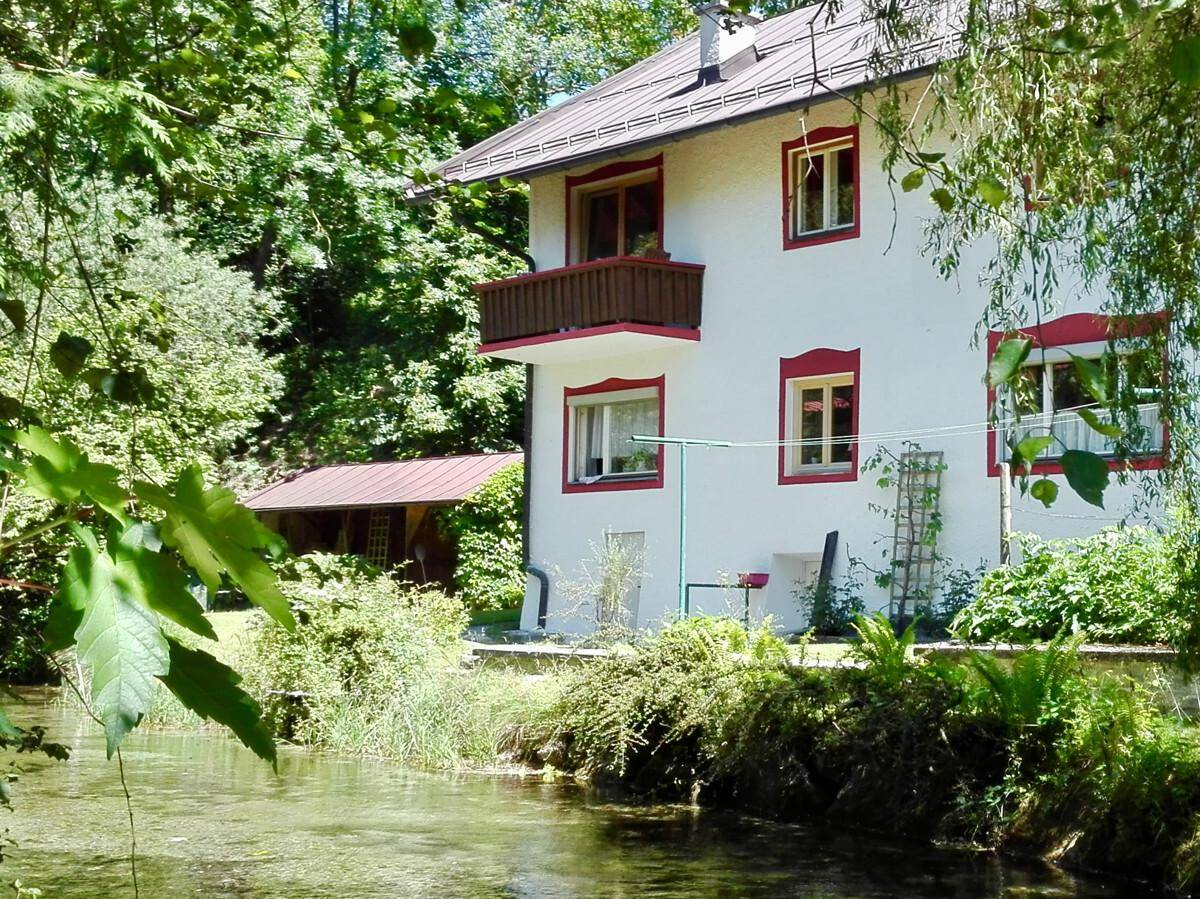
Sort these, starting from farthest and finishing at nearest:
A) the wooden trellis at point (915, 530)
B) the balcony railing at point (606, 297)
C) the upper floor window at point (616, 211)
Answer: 1. the upper floor window at point (616, 211)
2. the balcony railing at point (606, 297)
3. the wooden trellis at point (915, 530)

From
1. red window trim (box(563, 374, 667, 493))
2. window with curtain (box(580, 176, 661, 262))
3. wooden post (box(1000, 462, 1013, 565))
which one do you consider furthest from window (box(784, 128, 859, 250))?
wooden post (box(1000, 462, 1013, 565))

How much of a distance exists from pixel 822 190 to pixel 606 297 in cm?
318

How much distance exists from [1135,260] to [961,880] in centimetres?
391

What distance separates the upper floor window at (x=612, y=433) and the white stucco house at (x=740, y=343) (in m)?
0.04

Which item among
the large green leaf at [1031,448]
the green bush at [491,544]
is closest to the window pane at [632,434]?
the green bush at [491,544]

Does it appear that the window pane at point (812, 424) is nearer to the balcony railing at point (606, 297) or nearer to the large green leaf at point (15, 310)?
the balcony railing at point (606, 297)

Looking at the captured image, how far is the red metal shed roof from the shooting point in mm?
27578

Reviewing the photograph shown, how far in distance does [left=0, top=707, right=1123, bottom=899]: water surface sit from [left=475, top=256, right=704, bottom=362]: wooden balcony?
8582mm

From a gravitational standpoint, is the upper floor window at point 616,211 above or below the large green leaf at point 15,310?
above

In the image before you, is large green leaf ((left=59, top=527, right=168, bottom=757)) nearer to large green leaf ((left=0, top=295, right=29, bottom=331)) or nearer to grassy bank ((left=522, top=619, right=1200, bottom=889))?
large green leaf ((left=0, top=295, right=29, bottom=331))

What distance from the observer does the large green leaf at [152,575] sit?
1.25m

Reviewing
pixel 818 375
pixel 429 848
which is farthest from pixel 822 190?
pixel 429 848

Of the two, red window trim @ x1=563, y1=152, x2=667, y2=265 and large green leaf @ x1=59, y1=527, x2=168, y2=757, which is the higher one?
red window trim @ x1=563, y1=152, x2=667, y2=265

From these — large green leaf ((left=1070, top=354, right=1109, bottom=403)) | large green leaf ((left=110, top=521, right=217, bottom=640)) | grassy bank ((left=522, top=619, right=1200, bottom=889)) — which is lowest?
grassy bank ((left=522, top=619, right=1200, bottom=889))
